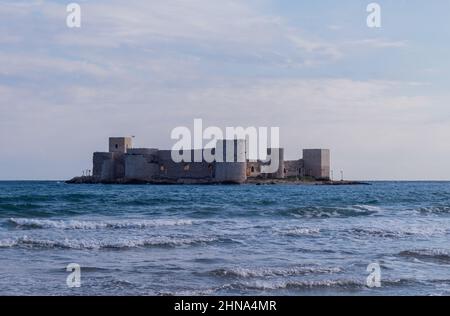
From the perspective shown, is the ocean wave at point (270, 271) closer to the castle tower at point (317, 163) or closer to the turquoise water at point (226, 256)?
the turquoise water at point (226, 256)

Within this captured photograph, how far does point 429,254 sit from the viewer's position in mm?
10078

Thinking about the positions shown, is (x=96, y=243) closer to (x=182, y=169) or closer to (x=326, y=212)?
(x=326, y=212)

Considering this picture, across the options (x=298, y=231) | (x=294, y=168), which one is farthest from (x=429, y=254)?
(x=294, y=168)

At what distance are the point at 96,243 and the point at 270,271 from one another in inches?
167

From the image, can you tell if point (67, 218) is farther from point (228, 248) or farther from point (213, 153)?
point (213, 153)

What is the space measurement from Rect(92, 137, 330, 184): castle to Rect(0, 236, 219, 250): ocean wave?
40.3m

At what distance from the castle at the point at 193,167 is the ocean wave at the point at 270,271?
43.6 meters

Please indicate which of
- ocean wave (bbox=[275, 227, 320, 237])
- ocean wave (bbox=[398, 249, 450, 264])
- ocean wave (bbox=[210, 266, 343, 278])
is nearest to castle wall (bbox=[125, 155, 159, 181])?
ocean wave (bbox=[275, 227, 320, 237])

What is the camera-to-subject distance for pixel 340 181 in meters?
66.3

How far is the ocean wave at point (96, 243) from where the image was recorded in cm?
1115

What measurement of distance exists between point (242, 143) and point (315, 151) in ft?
35.8

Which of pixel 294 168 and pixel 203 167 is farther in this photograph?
pixel 294 168
